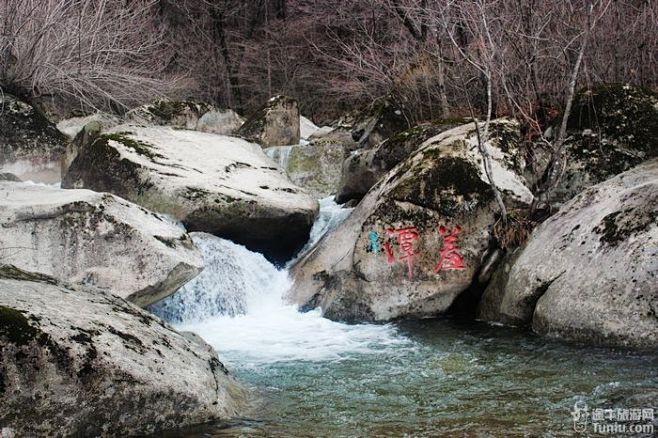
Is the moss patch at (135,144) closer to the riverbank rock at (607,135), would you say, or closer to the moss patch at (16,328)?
the riverbank rock at (607,135)

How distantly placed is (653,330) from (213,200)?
5427 millimetres

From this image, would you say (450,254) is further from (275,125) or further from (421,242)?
(275,125)

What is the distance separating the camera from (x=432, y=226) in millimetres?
7445

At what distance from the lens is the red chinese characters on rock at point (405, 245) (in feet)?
24.3

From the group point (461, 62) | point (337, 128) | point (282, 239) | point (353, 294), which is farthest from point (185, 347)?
point (337, 128)

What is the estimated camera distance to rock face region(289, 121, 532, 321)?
289 inches

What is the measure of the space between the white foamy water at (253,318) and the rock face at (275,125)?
5962 mm

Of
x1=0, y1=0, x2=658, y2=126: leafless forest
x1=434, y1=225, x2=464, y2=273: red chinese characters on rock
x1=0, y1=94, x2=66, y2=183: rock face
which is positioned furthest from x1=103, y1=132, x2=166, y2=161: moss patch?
x1=434, y1=225, x2=464, y2=273: red chinese characters on rock

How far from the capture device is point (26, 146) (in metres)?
12.5

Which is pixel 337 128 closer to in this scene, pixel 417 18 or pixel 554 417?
pixel 417 18

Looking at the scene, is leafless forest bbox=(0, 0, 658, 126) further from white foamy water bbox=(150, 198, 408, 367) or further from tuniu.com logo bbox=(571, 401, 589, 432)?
tuniu.com logo bbox=(571, 401, 589, 432)

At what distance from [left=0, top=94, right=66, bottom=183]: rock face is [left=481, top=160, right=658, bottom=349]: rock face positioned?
30.1ft

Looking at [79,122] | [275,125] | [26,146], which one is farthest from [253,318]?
[79,122]

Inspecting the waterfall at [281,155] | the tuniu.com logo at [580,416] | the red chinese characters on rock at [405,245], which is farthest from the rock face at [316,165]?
the tuniu.com logo at [580,416]
